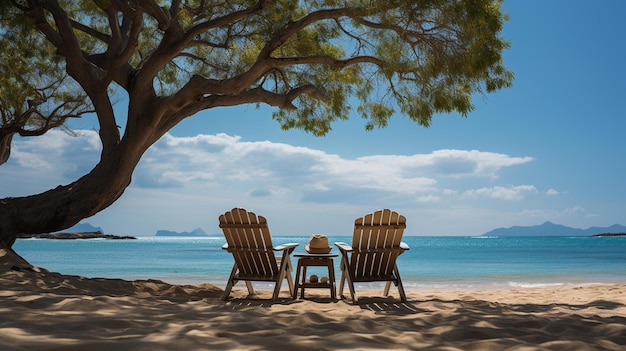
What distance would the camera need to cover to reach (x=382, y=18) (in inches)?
254

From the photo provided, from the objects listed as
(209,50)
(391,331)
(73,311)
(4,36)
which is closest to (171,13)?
(209,50)

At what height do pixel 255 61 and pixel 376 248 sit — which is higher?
pixel 255 61

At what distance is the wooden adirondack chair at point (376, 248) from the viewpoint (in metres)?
5.30

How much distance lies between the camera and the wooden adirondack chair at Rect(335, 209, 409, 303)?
530 cm

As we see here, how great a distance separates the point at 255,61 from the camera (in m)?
7.34

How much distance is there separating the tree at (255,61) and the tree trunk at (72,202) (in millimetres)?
13

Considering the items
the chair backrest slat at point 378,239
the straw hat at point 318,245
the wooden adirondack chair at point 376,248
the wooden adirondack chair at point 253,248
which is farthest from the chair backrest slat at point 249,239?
the chair backrest slat at point 378,239

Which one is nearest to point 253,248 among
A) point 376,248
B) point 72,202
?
point 376,248

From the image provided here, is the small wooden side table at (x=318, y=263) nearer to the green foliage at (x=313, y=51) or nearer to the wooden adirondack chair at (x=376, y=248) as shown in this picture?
the wooden adirondack chair at (x=376, y=248)

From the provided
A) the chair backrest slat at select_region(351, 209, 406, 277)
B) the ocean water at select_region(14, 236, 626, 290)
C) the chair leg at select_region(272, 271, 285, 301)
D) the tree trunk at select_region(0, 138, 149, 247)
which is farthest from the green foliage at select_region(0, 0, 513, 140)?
the ocean water at select_region(14, 236, 626, 290)

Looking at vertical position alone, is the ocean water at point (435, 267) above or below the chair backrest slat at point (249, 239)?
below

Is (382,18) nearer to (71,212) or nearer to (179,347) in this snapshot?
(71,212)

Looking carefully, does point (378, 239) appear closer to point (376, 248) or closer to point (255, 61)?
point (376, 248)

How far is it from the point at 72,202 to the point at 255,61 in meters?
2.86
